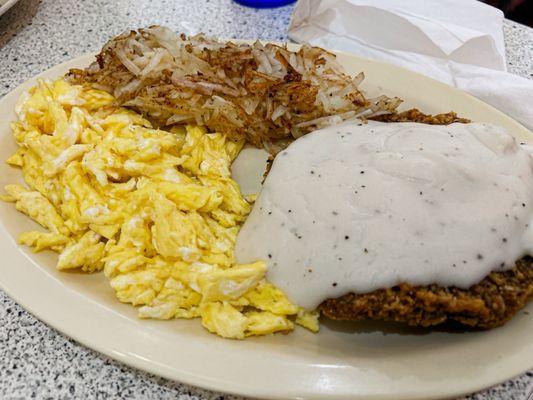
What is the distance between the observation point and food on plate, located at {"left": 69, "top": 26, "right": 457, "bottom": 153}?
1.87 meters

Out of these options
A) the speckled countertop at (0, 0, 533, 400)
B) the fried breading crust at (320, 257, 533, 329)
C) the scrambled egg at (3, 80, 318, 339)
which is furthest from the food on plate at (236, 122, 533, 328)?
the speckled countertop at (0, 0, 533, 400)

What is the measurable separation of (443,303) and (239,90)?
3.50ft

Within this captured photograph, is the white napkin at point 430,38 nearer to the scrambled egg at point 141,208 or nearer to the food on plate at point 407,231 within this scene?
the food on plate at point 407,231

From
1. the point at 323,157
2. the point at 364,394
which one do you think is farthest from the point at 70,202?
the point at 364,394

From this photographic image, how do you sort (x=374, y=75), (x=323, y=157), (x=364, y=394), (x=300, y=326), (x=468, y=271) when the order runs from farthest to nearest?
(x=374, y=75), (x=323, y=157), (x=300, y=326), (x=468, y=271), (x=364, y=394)

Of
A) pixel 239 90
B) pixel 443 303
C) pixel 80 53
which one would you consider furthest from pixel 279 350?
pixel 80 53

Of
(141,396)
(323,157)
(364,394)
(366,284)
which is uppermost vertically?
(323,157)

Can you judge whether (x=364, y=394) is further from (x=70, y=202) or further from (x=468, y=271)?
(x=70, y=202)

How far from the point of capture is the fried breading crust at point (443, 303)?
1.29m

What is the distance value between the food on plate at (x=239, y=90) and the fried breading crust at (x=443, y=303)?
28.5 inches

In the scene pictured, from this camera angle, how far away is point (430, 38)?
7.96 feet

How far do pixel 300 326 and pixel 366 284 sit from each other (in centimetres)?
24

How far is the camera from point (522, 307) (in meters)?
1.36

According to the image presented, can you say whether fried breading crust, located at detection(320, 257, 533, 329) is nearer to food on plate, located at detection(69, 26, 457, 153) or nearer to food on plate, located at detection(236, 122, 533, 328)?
food on plate, located at detection(236, 122, 533, 328)
